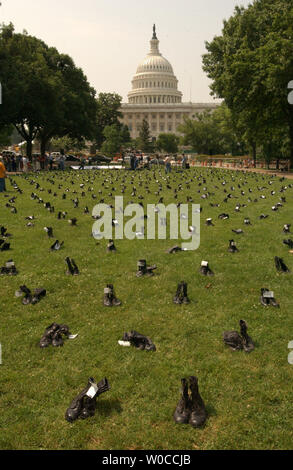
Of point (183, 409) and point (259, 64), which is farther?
point (259, 64)

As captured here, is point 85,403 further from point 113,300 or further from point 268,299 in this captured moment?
point 268,299

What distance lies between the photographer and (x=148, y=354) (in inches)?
203

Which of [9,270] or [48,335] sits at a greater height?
[9,270]

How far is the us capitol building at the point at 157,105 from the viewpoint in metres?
186

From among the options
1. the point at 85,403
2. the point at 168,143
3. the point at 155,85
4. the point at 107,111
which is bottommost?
the point at 85,403

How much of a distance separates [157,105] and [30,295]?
191m

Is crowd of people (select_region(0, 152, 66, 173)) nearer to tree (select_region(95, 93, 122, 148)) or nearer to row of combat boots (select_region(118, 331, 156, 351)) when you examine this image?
row of combat boots (select_region(118, 331, 156, 351))

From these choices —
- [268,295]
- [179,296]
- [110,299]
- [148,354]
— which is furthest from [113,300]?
[268,295]

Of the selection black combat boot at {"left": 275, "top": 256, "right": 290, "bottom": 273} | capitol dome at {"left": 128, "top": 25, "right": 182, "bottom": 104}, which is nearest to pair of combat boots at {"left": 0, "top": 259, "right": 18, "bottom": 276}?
black combat boot at {"left": 275, "top": 256, "right": 290, "bottom": 273}

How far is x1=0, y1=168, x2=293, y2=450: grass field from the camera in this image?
3.85 m

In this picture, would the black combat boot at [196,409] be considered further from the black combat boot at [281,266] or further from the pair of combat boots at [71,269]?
the black combat boot at [281,266]

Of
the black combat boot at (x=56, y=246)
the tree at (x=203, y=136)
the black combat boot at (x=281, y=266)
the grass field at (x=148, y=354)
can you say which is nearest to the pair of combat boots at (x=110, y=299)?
the grass field at (x=148, y=354)

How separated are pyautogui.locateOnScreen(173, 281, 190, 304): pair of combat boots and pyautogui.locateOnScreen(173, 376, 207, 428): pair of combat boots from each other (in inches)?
103

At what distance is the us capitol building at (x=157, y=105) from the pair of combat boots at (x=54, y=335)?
183276 millimetres
